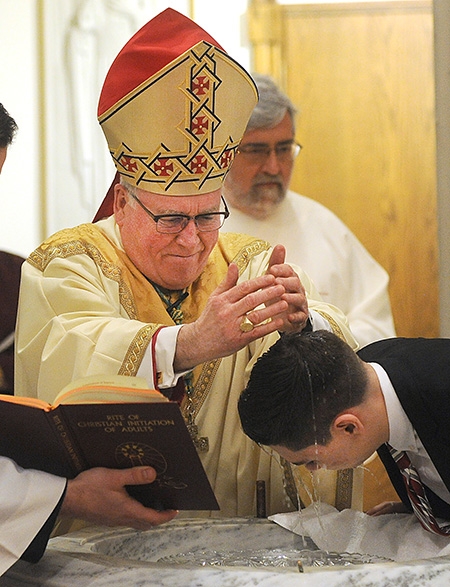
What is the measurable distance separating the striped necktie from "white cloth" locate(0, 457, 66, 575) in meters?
0.75

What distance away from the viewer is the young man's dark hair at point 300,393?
210cm

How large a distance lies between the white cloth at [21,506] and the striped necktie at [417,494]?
745 mm

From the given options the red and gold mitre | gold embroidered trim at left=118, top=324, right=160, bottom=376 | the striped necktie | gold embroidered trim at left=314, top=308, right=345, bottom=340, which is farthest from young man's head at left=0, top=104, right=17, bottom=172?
the striped necktie

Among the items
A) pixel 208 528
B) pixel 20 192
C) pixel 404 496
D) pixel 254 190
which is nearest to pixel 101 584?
pixel 208 528

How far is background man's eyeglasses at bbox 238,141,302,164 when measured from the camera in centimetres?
443

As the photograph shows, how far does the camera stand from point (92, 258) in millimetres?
2674

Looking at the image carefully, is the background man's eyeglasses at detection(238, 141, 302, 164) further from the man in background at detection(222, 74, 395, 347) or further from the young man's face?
the young man's face

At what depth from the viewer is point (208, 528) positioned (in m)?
2.37

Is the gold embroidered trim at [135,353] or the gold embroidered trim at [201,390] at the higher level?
the gold embroidered trim at [135,353]

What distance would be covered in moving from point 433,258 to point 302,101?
129 centimetres

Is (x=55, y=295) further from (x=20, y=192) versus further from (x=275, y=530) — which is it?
(x=20, y=192)

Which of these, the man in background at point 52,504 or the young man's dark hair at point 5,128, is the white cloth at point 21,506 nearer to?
the man in background at point 52,504

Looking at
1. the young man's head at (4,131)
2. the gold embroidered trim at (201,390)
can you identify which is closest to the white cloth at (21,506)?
the gold embroidered trim at (201,390)

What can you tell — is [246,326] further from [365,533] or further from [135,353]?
[365,533]
